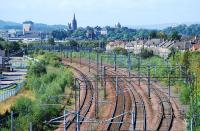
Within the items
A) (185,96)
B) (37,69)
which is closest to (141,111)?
(185,96)

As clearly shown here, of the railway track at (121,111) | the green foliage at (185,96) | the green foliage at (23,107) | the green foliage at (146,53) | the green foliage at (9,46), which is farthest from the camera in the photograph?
the green foliage at (9,46)

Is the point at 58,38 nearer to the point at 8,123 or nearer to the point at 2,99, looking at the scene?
the point at 2,99

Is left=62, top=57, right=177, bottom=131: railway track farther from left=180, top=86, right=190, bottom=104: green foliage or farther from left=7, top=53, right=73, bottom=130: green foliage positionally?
left=7, top=53, right=73, bottom=130: green foliage

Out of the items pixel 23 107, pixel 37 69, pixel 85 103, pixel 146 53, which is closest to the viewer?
pixel 23 107

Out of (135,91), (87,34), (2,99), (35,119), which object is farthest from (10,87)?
(87,34)

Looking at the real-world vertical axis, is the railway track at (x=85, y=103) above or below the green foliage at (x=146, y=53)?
below

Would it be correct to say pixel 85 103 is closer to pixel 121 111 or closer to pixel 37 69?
pixel 121 111

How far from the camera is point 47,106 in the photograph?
21.1 m

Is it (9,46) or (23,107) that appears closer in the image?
(23,107)

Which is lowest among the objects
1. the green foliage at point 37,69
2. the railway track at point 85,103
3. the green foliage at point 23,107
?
the railway track at point 85,103

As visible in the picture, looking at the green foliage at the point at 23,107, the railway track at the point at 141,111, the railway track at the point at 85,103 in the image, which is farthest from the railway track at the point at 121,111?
the green foliage at the point at 23,107

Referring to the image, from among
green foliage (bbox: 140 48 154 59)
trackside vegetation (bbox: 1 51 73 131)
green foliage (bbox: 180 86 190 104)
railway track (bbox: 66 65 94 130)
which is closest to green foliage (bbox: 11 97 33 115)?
trackside vegetation (bbox: 1 51 73 131)

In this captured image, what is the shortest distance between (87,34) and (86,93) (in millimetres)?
115945

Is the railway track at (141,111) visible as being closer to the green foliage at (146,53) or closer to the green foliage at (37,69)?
the green foliage at (37,69)
